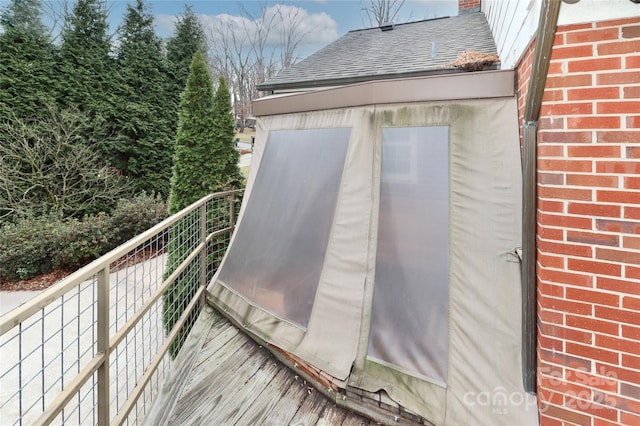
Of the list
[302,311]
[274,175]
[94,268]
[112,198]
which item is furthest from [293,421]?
[112,198]

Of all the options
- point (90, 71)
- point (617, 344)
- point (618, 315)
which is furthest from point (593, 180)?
point (90, 71)

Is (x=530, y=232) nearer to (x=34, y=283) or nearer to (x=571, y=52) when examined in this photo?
(x=571, y=52)

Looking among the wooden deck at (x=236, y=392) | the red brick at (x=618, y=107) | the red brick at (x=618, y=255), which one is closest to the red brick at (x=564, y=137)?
the red brick at (x=618, y=107)

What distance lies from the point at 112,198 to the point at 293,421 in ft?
33.2

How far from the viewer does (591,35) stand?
1632 millimetres

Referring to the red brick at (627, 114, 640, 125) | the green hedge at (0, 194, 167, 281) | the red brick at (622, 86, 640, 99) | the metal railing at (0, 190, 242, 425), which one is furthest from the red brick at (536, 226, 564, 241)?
the green hedge at (0, 194, 167, 281)

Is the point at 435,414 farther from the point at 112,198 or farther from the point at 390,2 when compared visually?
the point at 390,2

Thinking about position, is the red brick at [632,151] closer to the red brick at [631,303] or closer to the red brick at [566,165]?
the red brick at [566,165]

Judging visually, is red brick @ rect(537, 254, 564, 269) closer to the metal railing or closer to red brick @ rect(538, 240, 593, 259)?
red brick @ rect(538, 240, 593, 259)

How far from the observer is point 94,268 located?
1632mm

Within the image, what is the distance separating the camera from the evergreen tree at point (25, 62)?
880 centimetres

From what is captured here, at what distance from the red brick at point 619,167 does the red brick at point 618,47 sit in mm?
511

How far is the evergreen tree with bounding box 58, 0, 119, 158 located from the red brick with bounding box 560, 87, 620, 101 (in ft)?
37.8

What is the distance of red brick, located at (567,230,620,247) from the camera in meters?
1.63
